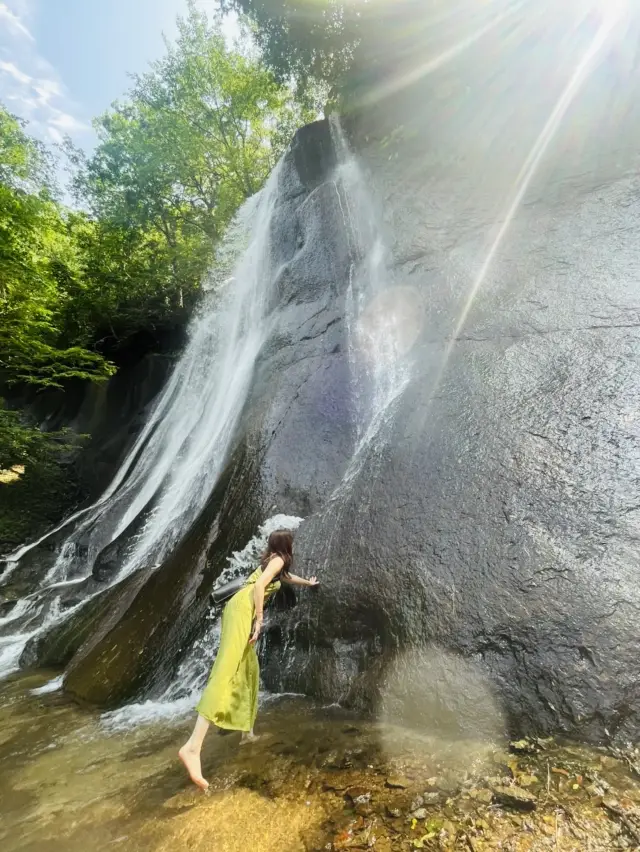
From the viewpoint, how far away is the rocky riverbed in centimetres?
235

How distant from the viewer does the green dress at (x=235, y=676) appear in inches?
126

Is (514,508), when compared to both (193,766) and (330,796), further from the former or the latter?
(193,766)

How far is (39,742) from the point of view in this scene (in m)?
4.19

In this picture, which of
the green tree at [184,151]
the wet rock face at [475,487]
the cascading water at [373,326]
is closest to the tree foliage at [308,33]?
the cascading water at [373,326]

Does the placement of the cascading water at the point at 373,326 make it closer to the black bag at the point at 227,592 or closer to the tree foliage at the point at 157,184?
the black bag at the point at 227,592

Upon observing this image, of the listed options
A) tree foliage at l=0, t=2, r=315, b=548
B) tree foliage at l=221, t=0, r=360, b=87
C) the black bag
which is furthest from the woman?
tree foliage at l=0, t=2, r=315, b=548

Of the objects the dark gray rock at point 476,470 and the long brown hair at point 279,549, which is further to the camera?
the long brown hair at point 279,549

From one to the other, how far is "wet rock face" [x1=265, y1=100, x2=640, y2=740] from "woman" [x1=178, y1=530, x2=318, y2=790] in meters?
0.93

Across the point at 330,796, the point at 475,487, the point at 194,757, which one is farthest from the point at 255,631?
the point at 475,487

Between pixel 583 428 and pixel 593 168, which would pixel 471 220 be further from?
pixel 583 428

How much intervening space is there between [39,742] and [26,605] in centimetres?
567

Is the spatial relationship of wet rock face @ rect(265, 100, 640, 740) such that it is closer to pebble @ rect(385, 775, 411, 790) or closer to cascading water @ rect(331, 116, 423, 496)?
cascading water @ rect(331, 116, 423, 496)

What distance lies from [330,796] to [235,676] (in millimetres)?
975

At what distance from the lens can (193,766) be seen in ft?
9.74
